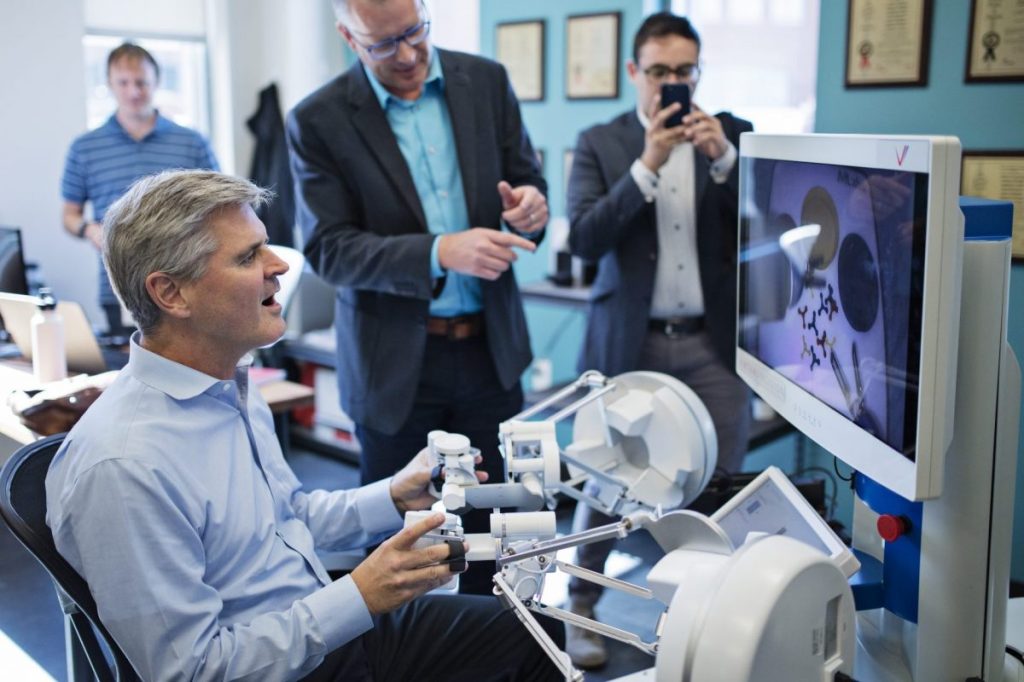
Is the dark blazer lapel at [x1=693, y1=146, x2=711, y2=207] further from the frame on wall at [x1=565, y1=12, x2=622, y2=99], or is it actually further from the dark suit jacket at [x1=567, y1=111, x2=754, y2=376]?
the frame on wall at [x1=565, y1=12, x2=622, y2=99]

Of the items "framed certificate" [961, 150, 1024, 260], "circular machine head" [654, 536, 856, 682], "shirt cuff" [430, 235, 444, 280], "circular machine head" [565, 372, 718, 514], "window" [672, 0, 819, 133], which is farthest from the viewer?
"window" [672, 0, 819, 133]

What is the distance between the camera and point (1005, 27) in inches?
103

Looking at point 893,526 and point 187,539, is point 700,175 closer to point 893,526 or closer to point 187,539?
point 893,526

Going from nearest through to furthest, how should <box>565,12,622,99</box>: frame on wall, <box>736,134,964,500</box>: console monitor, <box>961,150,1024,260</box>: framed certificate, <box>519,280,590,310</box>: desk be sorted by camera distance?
<box>736,134,964,500</box>: console monitor < <box>961,150,1024,260</box>: framed certificate < <box>519,280,590,310</box>: desk < <box>565,12,622,99</box>: frame on wall

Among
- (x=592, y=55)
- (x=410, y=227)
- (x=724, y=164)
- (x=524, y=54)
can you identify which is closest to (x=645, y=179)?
(x=724, y=164)

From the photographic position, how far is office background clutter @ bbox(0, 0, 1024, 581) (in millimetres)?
4066

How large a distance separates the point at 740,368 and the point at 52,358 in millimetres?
1795

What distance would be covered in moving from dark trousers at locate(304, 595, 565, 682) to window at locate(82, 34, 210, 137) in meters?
4.18

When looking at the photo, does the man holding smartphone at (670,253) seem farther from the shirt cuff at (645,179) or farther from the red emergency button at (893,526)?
the red emergency button at (893,526)

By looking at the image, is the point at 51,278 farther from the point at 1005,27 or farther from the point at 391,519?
the point at 1005,27

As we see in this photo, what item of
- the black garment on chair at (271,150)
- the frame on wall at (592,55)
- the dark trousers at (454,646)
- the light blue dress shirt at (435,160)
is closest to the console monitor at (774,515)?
the dark trousers at (454,646)

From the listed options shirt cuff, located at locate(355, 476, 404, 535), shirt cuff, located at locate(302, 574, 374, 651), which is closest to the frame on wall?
shirt cuff, located at locate(355, 476, 404, 535)

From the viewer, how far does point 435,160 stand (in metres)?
2.25

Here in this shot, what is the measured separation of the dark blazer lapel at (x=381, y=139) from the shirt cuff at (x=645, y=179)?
571mm
